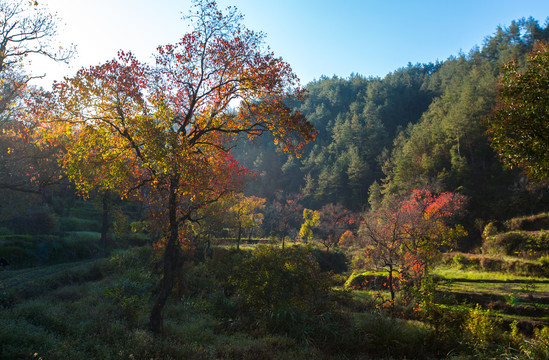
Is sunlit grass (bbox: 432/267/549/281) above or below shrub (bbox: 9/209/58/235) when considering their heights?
below

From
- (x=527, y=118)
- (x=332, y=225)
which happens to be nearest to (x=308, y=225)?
(x=332, y=225)

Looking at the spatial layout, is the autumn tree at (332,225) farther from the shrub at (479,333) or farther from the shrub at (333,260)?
the shrub at (479,333)

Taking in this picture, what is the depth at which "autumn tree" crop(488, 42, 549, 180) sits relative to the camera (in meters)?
7.64

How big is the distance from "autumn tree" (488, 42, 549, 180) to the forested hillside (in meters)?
0.52

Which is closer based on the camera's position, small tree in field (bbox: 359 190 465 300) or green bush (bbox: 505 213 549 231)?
small tree in field (bbox: 359 190 465 300)

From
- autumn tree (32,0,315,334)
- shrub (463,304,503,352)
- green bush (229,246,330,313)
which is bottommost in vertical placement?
shrub (463,304,503,352)

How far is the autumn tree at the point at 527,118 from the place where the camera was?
301 inches

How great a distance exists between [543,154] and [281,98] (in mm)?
7047

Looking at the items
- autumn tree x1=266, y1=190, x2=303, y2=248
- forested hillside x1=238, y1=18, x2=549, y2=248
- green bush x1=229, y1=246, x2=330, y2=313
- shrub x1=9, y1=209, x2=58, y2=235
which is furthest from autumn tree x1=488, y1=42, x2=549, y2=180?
autumn tree x1=266, y1=190, x2=303, y2=248

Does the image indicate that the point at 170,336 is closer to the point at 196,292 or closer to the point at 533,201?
the point at 196,292

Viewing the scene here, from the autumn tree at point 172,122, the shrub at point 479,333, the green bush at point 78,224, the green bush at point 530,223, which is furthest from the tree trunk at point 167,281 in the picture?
the green bush at point 530,223

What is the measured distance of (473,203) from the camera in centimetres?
4222

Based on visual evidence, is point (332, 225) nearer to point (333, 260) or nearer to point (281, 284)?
point (333, 260)

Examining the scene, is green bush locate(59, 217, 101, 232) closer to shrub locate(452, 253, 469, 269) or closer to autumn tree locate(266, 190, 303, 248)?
autumn tree locate(266, 190, 303, 248)
